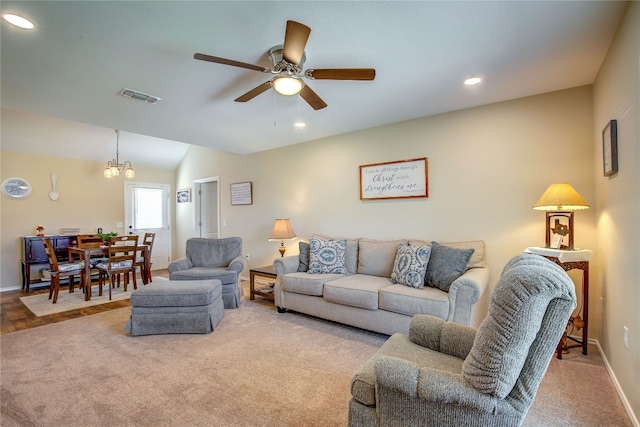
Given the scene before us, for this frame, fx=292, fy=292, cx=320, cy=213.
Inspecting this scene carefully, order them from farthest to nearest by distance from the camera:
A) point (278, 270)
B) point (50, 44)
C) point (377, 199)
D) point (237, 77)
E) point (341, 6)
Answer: point (377, 199) → point (278, 270) → point (237, 77) → point (50, 44) → point (341, 6)

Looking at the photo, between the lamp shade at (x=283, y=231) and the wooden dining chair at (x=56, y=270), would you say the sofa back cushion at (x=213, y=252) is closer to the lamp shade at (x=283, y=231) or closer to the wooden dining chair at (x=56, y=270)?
the lamp shade at (x=283, y=231)

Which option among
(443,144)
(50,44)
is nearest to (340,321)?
(443,144)

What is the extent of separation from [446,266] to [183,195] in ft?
20.4

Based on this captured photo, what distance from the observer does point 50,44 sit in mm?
2016

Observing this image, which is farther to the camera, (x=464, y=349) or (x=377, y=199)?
(x=377, y=199)

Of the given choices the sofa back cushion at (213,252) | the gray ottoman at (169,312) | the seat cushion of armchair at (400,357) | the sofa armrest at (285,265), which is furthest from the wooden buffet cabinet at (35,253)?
the seat cushion of armchair at (400,357)

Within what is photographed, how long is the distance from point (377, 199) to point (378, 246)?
681mm

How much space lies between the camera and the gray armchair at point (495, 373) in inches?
40.3

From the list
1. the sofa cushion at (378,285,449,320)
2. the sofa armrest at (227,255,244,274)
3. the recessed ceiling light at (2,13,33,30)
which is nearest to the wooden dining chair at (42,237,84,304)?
the sofa armrest at (227,255,244,274)

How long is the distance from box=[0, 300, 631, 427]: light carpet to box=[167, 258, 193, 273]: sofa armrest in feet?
3.27

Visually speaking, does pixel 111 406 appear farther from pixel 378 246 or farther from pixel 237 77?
pixel 378 246

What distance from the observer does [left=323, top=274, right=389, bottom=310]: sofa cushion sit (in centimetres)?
286

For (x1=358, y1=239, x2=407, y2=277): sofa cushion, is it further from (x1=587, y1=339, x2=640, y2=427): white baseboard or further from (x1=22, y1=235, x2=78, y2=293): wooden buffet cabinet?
(x1=22, y1=235, x2=78, y2=293): wooden buffet cabinet

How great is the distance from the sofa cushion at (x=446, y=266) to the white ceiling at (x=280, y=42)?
1576 millimetres
